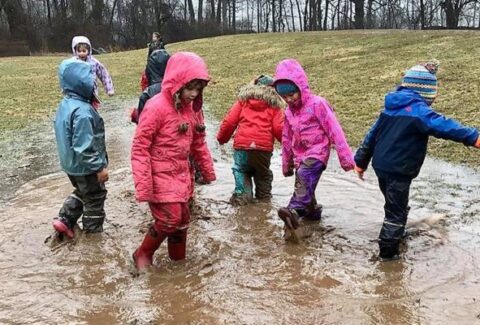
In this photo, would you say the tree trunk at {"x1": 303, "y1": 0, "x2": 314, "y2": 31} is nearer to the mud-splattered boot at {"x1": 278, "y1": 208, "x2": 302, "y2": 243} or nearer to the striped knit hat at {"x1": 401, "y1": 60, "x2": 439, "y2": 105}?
the mud-splattered boot at {"x1": 278, "y1": 208, "x2": 302, "y2": 243}

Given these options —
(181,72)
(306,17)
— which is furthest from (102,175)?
(306,17)

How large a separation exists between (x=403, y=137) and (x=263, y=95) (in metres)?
1.94

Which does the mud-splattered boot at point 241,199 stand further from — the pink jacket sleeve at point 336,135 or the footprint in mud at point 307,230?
the pink jacket sleeve at point 336,135

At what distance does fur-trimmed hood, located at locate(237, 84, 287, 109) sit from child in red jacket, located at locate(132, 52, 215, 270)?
1589mm

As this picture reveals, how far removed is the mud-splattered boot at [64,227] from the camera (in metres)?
5.27

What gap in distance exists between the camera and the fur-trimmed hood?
6105 mm

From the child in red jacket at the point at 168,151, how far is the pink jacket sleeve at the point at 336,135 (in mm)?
1214

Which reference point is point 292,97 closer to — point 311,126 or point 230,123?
point 311,126

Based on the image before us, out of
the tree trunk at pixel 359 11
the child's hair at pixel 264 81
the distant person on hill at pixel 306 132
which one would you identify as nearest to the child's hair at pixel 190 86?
the distant person on hill at pixel 306 132

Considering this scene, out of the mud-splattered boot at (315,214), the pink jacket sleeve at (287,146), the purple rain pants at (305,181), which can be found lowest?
the mud-splattered boot at (315,214)

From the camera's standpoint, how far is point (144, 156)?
14.3 feet

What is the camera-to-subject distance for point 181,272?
15.1ft

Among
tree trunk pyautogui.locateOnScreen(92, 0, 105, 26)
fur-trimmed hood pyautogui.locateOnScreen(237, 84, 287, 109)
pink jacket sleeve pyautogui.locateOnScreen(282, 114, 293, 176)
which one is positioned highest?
tree trunk pyautogui.locateOnScreen(92, 0, 105, 26)

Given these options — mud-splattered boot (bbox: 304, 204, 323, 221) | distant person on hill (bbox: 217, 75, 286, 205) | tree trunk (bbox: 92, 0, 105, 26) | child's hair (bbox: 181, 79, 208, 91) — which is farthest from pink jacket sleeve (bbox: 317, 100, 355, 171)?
tree trunk (bbox: 92, 0, 105, 26)
